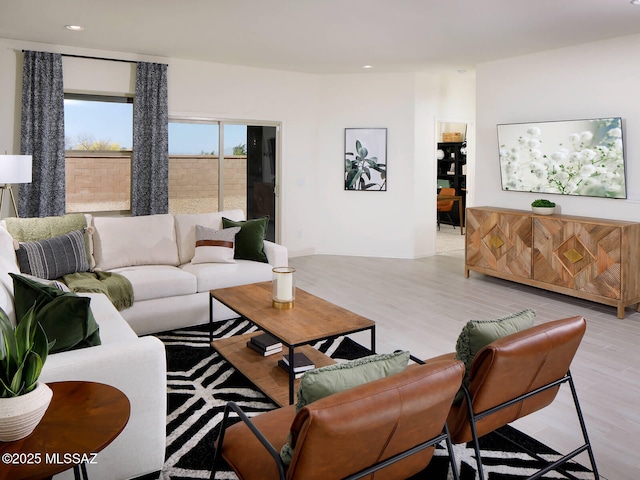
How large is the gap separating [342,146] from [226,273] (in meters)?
3.90

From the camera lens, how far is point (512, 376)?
80.4 inches

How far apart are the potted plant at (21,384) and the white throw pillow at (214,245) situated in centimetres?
320

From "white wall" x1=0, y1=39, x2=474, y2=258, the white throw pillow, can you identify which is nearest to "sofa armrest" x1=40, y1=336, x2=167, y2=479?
the white throw pillow

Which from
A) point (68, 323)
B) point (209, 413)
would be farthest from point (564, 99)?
point (68, 323)

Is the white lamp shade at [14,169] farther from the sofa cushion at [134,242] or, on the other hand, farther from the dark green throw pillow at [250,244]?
the dark green throw pillow at [250,244]

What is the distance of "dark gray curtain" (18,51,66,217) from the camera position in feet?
18.6

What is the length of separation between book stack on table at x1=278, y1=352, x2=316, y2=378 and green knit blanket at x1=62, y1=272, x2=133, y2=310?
1425 millimetres

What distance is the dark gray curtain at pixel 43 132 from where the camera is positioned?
568cm

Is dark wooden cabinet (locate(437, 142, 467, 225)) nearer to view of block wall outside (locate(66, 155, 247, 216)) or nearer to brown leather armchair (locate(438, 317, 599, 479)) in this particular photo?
view of block wall outside (locate(66, 155, 247, 216))

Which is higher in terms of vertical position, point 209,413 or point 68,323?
point 68,323

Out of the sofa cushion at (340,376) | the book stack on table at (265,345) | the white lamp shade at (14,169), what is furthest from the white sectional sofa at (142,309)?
the sofa cushion at (340,376)

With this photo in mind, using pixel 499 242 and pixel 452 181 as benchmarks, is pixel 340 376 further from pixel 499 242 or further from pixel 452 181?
pixel 452 181

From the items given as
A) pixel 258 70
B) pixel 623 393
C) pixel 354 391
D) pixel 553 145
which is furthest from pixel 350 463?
pixel 258 70

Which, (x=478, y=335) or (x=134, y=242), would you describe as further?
(x=134, y=242)
